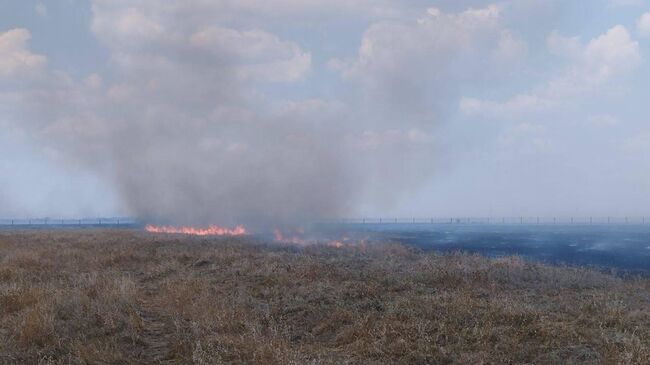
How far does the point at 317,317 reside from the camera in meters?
13.1

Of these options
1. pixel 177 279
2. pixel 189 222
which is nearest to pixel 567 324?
pixel 177 279

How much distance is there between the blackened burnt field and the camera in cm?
966

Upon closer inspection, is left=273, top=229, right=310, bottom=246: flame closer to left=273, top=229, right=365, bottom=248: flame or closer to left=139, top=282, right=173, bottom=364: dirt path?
left=273, top=229, right=365, bottom=248: flame

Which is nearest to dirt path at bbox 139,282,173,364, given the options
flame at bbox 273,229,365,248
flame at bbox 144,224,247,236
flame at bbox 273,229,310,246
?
flame at bbox 273,229,365,248

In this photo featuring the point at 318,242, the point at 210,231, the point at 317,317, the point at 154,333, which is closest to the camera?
the point at 154,333

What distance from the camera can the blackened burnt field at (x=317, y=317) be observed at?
380 inches

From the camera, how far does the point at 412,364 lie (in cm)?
942

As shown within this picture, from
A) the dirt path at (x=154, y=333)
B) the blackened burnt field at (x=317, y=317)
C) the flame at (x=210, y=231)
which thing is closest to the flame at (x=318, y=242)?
the flame at (x=210, y=231)

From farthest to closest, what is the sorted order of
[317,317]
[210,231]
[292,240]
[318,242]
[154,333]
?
[210,231]
[292,240]
[318,242]
[317,317]
[154,333]

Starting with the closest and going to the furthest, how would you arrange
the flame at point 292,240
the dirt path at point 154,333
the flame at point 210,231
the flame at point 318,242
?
the dirt path at point 154,333, the flame at point 318,242, the flame at point 292,240, the flame at point 210,231

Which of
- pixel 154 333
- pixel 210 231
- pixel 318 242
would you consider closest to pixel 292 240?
pixel 318 242

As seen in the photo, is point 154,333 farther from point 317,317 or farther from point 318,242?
point 318,242

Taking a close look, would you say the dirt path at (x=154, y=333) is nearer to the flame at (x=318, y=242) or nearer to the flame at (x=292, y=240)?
the flame at (x=318, y=242)

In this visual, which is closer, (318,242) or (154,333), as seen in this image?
(154,333)
